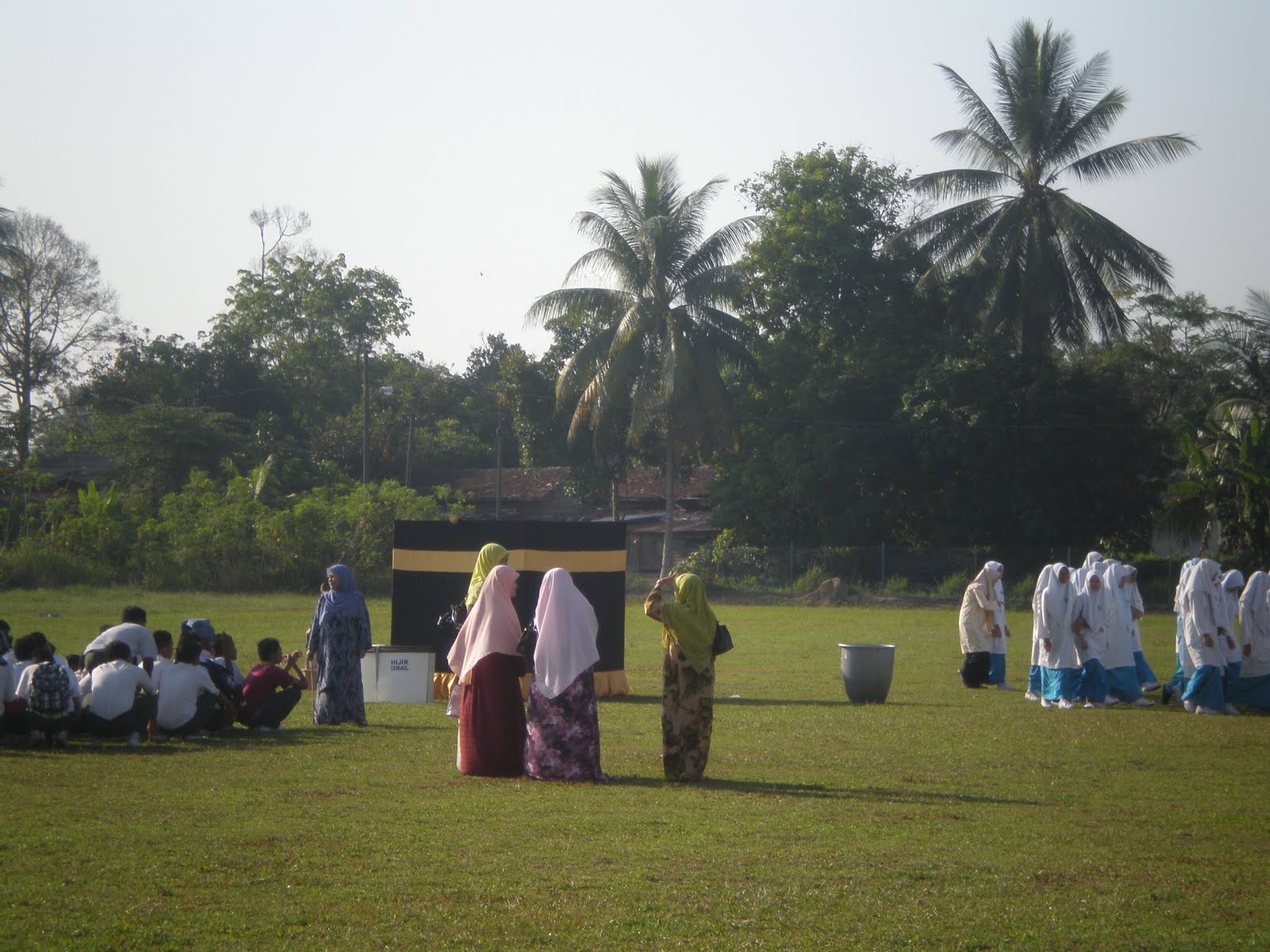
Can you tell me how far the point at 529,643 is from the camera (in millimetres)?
9953

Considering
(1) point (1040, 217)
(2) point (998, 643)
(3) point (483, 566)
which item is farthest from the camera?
(1) point (1040, 217)

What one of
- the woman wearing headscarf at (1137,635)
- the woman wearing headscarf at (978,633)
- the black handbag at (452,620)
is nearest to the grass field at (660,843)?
the black handbag at (452,620)

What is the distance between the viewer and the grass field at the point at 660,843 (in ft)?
18.6

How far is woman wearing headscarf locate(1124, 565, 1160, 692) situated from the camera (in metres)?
16.0

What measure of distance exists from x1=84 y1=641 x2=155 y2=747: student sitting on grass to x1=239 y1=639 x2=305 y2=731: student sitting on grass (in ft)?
4.05

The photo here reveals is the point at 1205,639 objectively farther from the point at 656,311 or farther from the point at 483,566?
the point at 656,311

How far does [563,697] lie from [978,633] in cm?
899

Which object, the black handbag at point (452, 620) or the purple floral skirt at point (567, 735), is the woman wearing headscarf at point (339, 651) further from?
the purple floral skirt at point (567, 735)

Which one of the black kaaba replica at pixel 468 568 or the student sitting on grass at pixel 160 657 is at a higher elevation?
the black kaaba replica at pixel 468 568

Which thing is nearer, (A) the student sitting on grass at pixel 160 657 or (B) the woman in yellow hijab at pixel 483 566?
(B) the woman in yellow hijab at pixel 483 566

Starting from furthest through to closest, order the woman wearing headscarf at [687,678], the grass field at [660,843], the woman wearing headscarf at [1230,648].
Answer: the woman wearing headscarf at [1230,648] → the woman wearing headscarf at [687,678] → the grass field at [660,843]

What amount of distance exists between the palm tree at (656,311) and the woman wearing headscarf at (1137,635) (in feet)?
80.1

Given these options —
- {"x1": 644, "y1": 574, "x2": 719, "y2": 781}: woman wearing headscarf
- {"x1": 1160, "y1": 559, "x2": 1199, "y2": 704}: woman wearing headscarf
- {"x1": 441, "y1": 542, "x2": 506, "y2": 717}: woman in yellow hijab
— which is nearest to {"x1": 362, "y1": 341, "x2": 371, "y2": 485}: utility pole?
{"x1": 1160, "y1": 559, "x2": 1199, "y2": 704}: woman wearing headscarf

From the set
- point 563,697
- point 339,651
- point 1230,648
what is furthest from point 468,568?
point 1230,648
